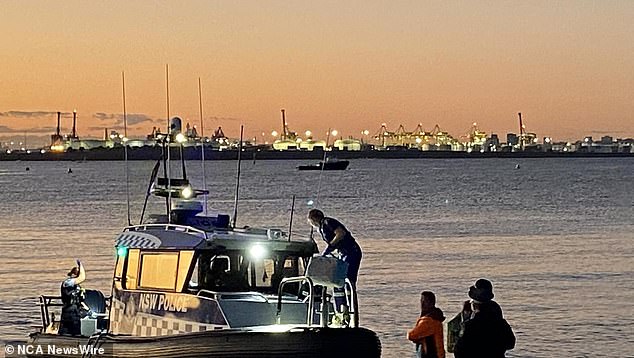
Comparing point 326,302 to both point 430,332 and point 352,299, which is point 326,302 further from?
point 430,332

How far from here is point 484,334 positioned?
11.7 m

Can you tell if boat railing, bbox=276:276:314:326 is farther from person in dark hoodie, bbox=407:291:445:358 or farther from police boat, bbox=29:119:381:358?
person in dark hoodie, bbox=407:291:445:358

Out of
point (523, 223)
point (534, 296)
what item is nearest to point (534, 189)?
point (523, 223)

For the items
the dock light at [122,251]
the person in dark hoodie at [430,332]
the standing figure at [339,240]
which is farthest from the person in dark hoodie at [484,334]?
the dock light at [122,251]

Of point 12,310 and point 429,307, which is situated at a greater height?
point 429,307

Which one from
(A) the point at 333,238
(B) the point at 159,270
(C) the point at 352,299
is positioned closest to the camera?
(C) the point at 352,299

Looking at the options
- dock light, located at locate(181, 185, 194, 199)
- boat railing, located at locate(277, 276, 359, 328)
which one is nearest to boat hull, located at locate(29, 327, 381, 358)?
boat railing, located at locate(277, 276, 359, 328)

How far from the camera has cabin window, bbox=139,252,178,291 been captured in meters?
15.8

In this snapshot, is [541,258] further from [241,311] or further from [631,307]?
[241,311]

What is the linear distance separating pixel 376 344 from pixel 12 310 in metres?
17.1

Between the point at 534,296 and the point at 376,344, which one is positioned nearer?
the point at 376,344

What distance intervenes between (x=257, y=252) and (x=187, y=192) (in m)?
1.84

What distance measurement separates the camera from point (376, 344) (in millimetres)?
14555

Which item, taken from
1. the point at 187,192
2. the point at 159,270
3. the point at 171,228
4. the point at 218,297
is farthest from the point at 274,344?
the point at 187,192
